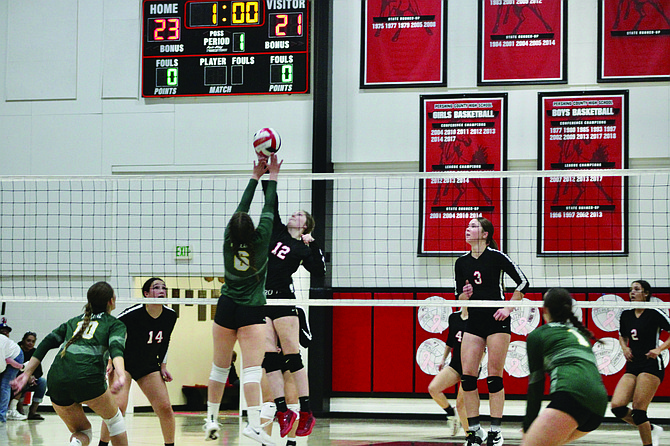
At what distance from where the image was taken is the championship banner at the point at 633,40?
35.5ft

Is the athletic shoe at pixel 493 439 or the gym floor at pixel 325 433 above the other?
the athletic shoe at pixel 493 439

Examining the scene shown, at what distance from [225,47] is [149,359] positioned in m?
6.10

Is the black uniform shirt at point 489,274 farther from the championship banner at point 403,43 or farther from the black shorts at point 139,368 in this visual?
the championship banner at point 403,43

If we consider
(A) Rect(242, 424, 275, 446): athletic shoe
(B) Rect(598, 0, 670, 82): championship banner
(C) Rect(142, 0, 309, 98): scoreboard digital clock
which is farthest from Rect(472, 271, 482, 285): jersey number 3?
(C) Rect(142, 0, 309, 98): scoreboard digital clock

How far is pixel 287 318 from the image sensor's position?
6.75 meters

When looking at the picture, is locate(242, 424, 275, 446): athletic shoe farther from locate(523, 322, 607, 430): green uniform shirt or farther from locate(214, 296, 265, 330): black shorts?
locate(523, 322, 607, 430): green uniform shirt

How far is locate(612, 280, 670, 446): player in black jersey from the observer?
745 centimetres

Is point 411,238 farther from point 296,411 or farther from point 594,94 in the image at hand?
point 296,411

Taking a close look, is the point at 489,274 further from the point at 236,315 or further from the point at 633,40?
the point at 633,40

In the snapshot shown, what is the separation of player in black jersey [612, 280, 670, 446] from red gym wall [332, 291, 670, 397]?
3.30m

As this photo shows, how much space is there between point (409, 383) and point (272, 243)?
4.95m

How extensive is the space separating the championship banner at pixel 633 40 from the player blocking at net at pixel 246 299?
6.73 m

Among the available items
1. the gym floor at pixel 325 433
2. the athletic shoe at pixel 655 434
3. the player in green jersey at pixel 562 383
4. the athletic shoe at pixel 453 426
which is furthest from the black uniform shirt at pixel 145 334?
the athletic shoe at pixel 655 434

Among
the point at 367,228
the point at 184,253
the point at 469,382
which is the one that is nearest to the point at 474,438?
the point at 469,382
